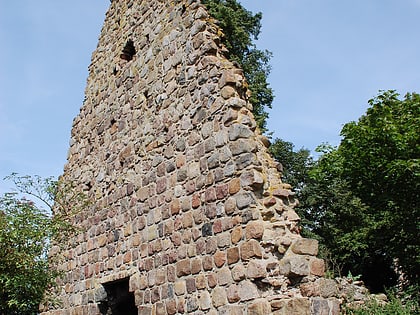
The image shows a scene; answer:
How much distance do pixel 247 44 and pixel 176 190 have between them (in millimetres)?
17128

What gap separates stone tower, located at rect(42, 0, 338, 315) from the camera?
518cm

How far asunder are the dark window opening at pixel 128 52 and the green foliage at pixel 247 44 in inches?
464

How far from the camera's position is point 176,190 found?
648 cm

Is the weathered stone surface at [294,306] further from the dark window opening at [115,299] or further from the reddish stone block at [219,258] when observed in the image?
the dark window opening at [115,299]

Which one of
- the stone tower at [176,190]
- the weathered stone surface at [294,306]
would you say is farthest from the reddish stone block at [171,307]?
the weathered stone surface at [294,306]

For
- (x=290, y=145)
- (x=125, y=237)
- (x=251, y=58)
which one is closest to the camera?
(x=125, y=237)

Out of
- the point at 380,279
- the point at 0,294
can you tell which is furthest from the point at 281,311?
the point at 380,279

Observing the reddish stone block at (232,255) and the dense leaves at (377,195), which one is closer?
the reddish stone block at (232,255)

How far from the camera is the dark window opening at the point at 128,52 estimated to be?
28.4 ft

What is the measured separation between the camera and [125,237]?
7367 mm

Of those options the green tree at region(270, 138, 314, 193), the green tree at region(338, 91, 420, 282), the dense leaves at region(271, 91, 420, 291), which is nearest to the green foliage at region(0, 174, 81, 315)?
the dense leaves at region(271, 91, 420, 291)

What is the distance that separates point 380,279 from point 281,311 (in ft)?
68.6

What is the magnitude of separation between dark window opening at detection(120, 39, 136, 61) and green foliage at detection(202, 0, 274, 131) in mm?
11795

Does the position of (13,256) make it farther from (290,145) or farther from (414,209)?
(290,145)
